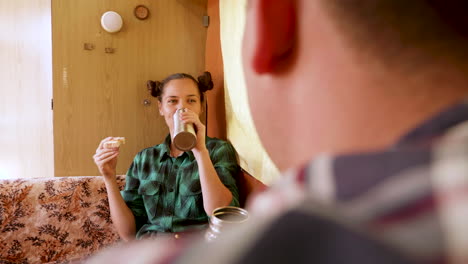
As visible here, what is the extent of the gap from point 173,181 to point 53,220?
0.53 metres

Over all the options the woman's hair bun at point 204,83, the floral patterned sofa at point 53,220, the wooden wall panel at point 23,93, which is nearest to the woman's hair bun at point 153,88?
the woman's hair bun at point 204,83

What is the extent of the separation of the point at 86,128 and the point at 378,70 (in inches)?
70.2

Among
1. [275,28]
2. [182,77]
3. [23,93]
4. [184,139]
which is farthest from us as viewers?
[23,93]

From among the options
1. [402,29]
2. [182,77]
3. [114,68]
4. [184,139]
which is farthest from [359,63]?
[114,68]

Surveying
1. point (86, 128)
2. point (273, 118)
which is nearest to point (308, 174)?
point (273, 118)

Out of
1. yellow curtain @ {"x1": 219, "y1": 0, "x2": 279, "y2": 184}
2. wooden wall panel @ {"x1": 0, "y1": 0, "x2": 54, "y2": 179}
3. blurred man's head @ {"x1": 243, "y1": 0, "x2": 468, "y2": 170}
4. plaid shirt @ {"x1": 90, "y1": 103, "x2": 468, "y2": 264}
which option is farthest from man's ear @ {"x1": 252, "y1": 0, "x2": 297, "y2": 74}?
wooden wall panel @ {"x1": 0, "y1": 0, "x2": 54, "y2": 179}

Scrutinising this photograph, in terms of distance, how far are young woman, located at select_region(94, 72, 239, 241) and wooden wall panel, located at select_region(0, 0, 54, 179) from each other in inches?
31.8

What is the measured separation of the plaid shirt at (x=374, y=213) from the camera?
182 mm

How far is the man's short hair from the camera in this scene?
0.27 meters

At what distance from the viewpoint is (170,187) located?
1.51 meters

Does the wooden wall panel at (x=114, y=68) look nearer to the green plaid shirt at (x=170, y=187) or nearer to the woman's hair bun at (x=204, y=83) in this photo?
the woman's hair bun at (x=204, y=83)

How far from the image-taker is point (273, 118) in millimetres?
356

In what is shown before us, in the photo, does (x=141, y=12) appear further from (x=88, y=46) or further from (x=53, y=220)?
(x=53, y=220)

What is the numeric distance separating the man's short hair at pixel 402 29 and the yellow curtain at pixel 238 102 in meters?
0.95
